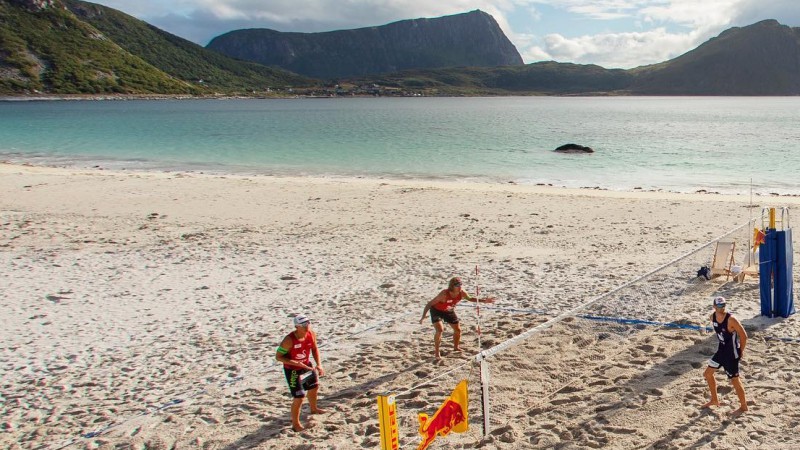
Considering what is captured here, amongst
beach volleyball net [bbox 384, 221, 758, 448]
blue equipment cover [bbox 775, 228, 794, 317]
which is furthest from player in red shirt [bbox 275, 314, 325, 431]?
blue equipment cover [bbox 775, 228, 794, 317]

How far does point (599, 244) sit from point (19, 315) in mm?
12530

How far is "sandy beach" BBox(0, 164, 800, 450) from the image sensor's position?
24.6 ft

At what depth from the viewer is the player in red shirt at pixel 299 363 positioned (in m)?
7.48

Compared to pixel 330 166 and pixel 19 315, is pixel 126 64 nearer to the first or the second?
pixel 330 166

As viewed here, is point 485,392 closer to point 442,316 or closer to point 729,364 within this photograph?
point 442,316

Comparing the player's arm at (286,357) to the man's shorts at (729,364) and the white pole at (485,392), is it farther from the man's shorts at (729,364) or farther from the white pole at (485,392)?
the man's shorts at (729,364)

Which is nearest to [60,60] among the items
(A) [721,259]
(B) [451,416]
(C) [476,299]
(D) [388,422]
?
(A) [721,259]

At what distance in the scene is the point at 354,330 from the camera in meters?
10.8

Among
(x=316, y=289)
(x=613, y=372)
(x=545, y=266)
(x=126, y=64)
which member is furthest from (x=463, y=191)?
(x=126, y=64)

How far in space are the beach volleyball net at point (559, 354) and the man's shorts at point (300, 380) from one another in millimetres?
1120

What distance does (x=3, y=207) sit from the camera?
74.1 feet

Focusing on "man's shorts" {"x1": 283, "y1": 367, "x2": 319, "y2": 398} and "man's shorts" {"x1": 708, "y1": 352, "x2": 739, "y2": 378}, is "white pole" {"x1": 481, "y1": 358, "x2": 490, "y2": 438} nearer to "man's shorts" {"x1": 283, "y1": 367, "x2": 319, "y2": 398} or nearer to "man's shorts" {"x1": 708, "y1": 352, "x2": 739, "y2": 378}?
"man's shorts" {"x1": 283, "y1": 367, "x2": 319, "y2": 398}

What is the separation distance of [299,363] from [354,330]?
323cm

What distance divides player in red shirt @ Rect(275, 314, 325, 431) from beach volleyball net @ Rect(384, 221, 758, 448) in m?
1.14
